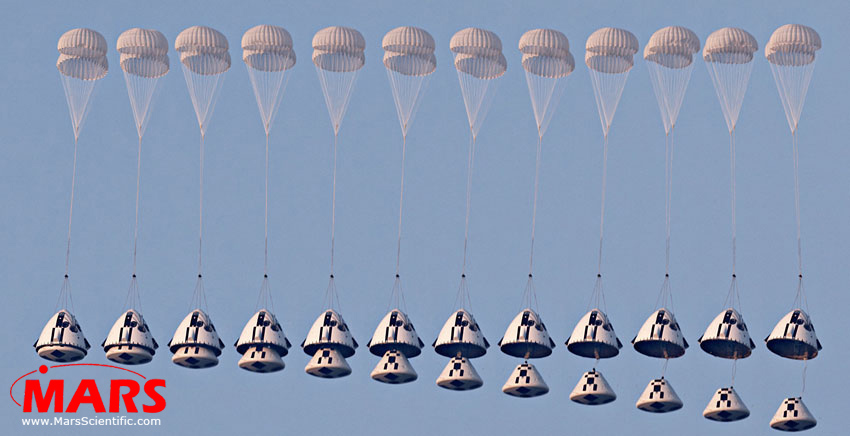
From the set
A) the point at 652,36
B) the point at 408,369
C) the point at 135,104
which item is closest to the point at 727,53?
the point at 652,36

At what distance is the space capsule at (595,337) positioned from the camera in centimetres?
7500

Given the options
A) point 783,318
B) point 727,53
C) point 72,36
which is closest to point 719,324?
point 783,318

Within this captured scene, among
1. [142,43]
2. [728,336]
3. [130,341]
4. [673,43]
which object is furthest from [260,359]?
[673,43]

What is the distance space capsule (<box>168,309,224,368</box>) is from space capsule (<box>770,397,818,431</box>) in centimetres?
1866

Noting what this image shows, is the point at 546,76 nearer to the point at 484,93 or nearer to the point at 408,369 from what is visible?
the point at 484,93

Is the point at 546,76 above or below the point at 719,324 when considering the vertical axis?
above

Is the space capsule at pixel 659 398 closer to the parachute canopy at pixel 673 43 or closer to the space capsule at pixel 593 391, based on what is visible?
the space capsule at pixel 593 391

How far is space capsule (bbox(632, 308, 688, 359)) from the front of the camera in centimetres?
7475

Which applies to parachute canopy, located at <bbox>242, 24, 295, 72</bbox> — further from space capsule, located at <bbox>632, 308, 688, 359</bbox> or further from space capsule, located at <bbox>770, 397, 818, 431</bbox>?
space capsule, located at <bbox>770, 397, 818, 431</bbox>

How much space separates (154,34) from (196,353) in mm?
11330

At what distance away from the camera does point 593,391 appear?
75.0 metres

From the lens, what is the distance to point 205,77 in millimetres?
79500

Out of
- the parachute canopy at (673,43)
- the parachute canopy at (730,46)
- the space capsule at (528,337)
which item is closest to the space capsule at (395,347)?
the space capsule at (528,337)

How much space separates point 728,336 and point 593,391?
476 cm
